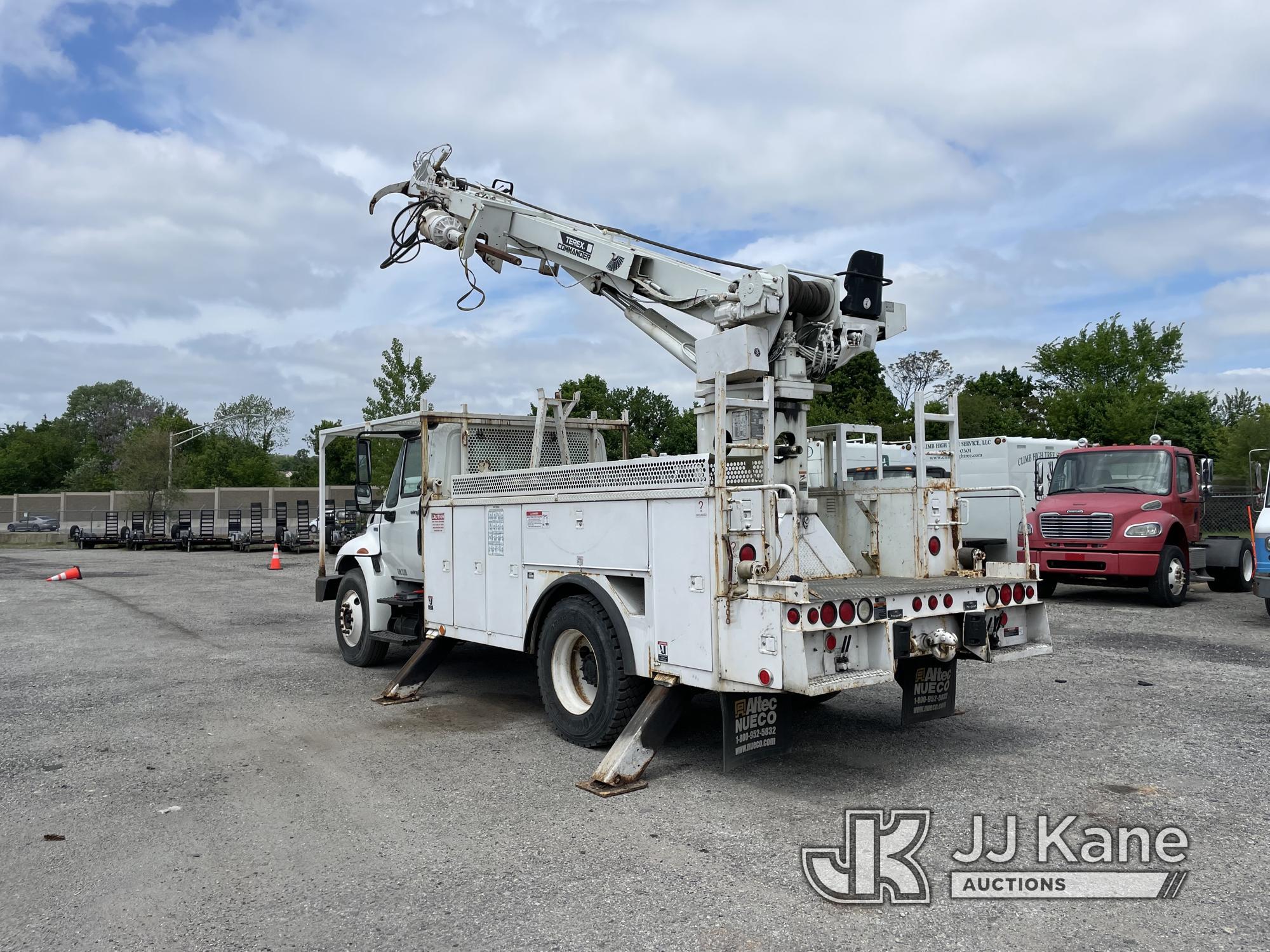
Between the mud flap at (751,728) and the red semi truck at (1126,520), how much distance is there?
369 inches

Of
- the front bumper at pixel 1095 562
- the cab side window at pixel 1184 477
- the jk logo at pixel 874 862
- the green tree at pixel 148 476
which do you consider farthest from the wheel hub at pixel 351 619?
the green tree at pixel 148 476

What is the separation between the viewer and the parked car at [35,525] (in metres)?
48.4

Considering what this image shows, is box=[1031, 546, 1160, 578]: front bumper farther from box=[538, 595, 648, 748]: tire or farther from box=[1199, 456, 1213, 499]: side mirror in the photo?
box=[538, 595, 648, 748]: tire

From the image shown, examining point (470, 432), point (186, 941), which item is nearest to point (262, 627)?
point (470, 432)

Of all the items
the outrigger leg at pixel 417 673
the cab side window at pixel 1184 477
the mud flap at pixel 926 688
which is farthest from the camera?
the cab side window at pixel 1184 477

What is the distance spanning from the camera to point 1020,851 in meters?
4.64

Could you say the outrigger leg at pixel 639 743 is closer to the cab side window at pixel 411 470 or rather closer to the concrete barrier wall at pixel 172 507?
the cab side window at pixel 411 470

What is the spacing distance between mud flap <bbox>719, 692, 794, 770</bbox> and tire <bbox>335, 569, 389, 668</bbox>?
5.11 m

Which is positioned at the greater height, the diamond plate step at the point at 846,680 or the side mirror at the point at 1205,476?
the side mirror at the point at 1205,476

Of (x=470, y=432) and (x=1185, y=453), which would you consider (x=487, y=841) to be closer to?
(x=470, y=432)

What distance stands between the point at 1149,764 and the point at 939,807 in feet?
5.97

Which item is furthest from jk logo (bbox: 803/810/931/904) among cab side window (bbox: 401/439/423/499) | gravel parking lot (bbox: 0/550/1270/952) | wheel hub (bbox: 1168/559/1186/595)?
wheel hub (bbox: 1168/559/1186/595)

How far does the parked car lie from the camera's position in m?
48.4

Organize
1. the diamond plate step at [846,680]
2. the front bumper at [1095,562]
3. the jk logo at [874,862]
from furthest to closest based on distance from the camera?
the front bumper at [1095,562], the diamond plate step at [846,680], the jk logo at [874,862]
